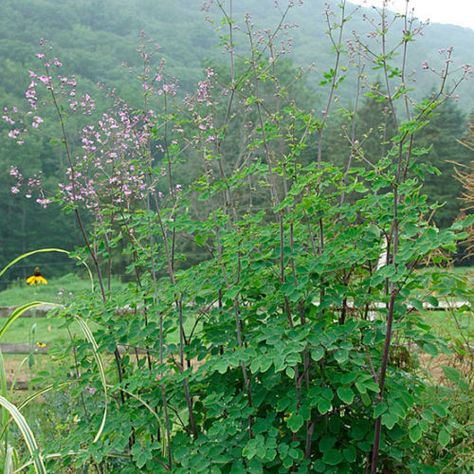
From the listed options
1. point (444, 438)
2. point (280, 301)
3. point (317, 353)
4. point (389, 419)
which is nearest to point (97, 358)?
point (280, 301)

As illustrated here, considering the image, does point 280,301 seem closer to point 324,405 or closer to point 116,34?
point 324,405

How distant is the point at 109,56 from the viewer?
30656 mm

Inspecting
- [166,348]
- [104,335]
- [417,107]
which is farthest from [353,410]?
[417,107]

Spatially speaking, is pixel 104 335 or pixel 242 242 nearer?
pixel 242 242

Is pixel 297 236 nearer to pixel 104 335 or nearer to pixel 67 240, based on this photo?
pixel 104 335

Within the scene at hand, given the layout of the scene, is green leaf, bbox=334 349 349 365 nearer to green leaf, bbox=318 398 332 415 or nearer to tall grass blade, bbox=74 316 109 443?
green leaf, bbox=318 398 332 415

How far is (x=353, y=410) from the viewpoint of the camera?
7.16ft

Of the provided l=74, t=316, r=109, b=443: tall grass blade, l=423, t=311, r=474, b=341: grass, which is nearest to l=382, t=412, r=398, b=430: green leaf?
l=74, t=316, r=109, b=443: tall grass blade

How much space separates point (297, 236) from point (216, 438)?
2.23 feet

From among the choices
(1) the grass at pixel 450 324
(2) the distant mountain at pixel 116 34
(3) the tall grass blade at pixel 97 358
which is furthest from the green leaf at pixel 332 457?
(2) the distant mountain at pixel 116 34

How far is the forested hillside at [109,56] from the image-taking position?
2166cm

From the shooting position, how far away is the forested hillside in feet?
71.1

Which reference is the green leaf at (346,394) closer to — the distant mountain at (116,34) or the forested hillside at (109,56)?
the forested hillside at (109,56)

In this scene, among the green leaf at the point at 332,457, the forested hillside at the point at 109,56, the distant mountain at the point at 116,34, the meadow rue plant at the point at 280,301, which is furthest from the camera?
the distant mountain at the point at 116,34
